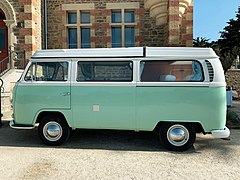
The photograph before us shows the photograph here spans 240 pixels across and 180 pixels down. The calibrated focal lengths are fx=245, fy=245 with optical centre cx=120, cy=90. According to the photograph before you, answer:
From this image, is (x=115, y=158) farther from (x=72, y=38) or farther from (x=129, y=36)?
(x=72, y=38)

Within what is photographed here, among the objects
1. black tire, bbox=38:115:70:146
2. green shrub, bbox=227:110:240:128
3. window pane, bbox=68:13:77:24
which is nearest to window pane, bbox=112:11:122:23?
window pane, bbox=68:13:77:24

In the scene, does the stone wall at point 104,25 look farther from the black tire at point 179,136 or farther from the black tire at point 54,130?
the black tire at point 179,136

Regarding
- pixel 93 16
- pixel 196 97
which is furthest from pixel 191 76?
pixel 93 16

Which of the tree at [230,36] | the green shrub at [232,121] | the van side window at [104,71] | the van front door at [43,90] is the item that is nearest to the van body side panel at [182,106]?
the van side window at [104,71]

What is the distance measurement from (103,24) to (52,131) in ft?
30.5

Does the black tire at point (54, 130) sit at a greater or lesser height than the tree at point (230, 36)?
lesser

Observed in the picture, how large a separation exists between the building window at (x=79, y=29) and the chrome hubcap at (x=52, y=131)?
892 cm

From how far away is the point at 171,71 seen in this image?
4902 mm

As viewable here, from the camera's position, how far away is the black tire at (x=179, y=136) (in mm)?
4906

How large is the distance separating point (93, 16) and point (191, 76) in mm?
9788

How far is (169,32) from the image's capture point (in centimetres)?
1188

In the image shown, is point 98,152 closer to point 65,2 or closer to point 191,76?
point 191,76

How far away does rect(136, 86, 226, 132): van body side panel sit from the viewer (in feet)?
15.5

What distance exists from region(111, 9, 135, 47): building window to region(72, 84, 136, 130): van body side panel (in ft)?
28.9
